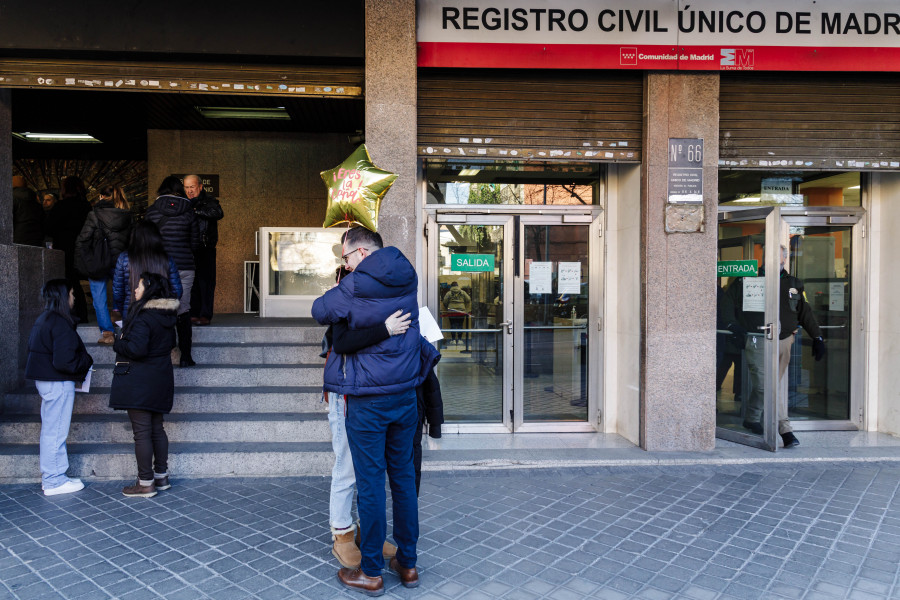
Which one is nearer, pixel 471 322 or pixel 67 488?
pixel 67 488

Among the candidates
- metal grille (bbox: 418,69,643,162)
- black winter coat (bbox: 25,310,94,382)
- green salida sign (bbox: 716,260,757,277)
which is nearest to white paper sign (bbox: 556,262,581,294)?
metal grille (bbox: 418,69,643,162)

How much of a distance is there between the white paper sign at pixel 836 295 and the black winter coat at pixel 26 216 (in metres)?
9.31

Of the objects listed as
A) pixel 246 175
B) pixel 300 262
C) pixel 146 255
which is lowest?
pixel 146 255

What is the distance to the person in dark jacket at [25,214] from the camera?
7.52 metres

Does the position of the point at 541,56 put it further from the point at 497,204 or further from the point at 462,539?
the point at 462,539

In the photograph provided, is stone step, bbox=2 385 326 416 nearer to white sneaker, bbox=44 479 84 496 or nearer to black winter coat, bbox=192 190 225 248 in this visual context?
white sneaker, bbox=44 479 84 496

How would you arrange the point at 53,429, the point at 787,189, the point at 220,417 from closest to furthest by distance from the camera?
the point at 53,429 < the point at 220,417 < the point at 787,189

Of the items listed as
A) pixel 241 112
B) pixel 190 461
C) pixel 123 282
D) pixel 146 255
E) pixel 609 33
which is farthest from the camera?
pixel 241 112

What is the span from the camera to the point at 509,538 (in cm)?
418

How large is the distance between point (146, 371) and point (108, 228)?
2.29 metres

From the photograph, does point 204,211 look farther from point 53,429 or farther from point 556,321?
point 556,321

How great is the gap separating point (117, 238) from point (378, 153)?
9.16 ft

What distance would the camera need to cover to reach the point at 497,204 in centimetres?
690

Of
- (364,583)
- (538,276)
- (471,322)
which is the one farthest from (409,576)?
(538,276)
